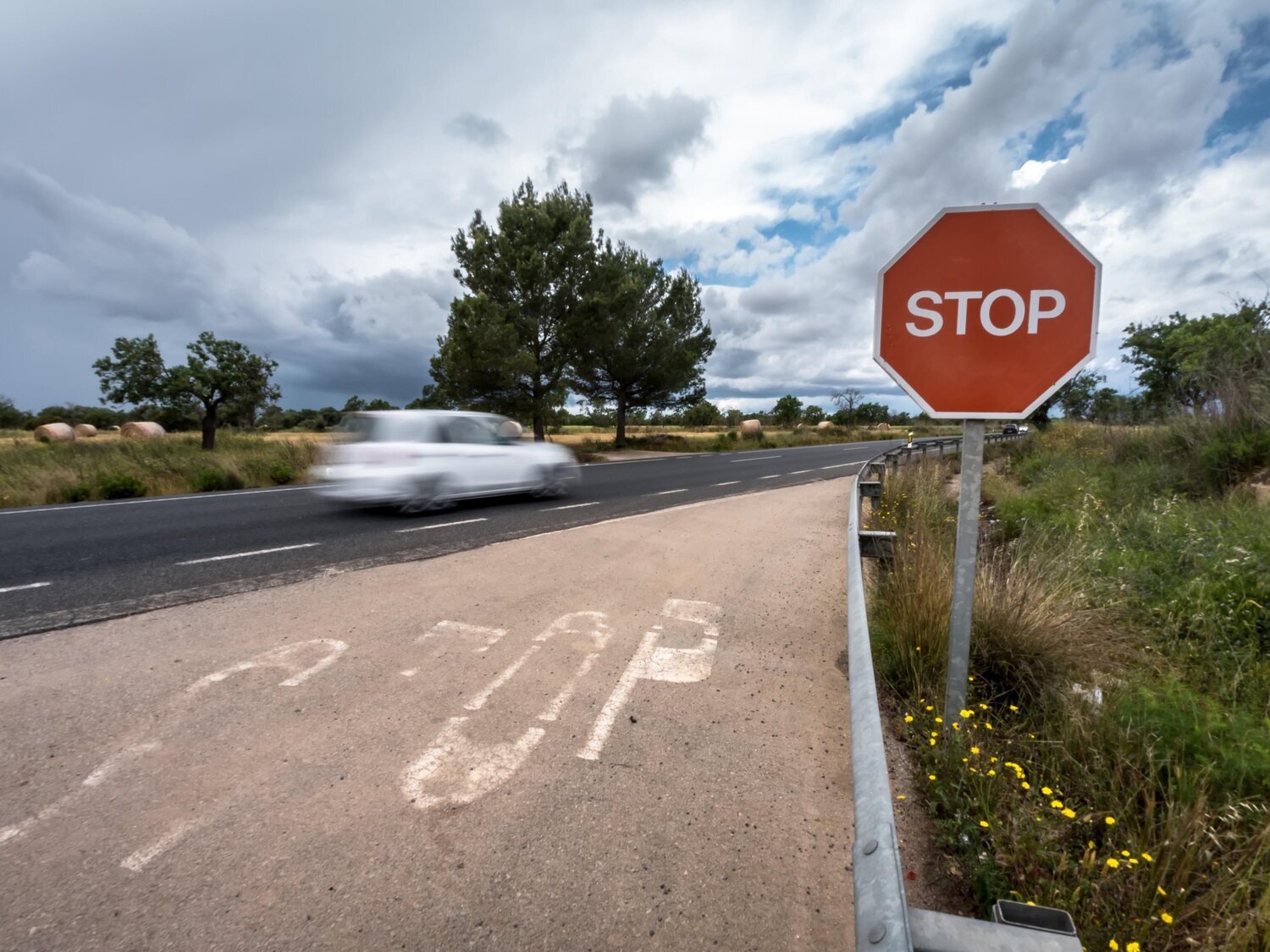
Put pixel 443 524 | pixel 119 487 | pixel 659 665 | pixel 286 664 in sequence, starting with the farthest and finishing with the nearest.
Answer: pixel 119 487, pixel 443 524, pixel 659 665, pixel 286 664

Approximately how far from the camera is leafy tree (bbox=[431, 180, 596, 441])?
2170 centimetres

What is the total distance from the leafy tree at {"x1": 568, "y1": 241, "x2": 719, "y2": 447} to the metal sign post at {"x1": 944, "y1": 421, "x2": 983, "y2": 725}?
23.0m

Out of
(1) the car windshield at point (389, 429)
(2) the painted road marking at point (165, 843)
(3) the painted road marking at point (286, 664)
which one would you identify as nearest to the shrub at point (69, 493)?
(1) the car windshield at point (389, 429)

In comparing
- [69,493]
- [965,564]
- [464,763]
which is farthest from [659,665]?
[69,493]

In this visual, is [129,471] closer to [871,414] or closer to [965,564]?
[965,564]

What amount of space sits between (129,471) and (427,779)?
15802 millimetres

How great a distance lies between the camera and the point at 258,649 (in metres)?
3.98

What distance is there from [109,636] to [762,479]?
1399cm

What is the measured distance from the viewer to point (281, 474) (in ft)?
48.8

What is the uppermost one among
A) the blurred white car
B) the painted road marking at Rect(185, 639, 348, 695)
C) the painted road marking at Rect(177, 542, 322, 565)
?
the blurred white car

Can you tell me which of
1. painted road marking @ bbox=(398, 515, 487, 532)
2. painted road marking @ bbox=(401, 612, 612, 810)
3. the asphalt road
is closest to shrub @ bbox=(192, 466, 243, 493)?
the asphalt road

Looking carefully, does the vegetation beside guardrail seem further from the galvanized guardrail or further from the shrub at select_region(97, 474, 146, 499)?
the shrub at select_region(97, 474, 146, 499)

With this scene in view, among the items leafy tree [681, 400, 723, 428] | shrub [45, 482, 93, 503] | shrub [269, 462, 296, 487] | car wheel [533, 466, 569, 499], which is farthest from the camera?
leafy tree [681, 400, 723, 428]

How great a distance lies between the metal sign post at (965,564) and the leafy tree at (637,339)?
905 inches
